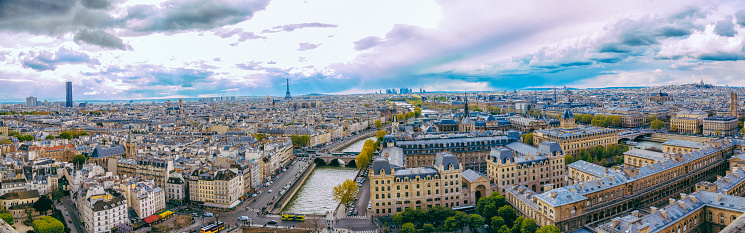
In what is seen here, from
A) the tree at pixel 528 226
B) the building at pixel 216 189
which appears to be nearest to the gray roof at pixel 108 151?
the building at pixel 216 189

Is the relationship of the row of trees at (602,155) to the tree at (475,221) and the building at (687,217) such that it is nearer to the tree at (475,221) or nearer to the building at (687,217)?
the building at (687,217)

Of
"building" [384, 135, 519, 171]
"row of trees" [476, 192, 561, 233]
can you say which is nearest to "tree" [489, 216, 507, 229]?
"row of trees" [476, 192, 561, 233]

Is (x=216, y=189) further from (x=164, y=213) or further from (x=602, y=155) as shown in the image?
(x=602, y=155)

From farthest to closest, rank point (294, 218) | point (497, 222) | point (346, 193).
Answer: point (346, 193)
point (294, 218)
point (497, 222)

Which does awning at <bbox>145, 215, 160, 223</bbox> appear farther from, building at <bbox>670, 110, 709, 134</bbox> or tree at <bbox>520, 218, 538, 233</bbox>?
building at <bbox>670, 110, 709, 134</bbox>

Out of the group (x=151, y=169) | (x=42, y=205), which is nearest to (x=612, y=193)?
(x=151, y=169)

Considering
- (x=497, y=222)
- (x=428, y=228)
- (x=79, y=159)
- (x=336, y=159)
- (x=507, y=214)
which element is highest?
(x=79, y=159)

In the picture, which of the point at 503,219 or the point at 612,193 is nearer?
the point at 503,219
